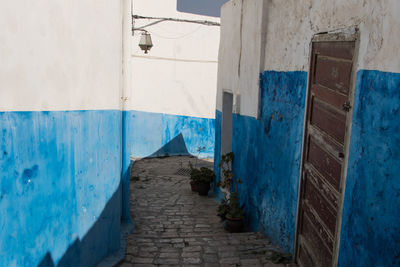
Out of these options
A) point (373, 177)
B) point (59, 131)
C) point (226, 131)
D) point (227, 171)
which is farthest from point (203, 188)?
point (373, 177)

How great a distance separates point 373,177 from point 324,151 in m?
1.08

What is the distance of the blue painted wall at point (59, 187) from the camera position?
3307mm

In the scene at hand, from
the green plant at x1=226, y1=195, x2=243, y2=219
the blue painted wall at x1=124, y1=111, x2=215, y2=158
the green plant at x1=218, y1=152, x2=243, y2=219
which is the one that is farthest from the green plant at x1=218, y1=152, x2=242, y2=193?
the blue painted wall at x1=124, y1=111, x2=215, y2=158

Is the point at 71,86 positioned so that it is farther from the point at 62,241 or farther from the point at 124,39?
the point at 124,39

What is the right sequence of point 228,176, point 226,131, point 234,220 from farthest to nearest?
point 226,131 < point 228,176 < point 234,220

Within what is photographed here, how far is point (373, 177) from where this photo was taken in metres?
2.68

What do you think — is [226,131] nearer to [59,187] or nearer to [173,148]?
[173,148]

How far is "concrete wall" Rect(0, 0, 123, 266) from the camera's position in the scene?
129 inches

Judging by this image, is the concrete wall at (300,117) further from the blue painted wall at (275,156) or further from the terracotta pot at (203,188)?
the terracotta pot at (203,188)

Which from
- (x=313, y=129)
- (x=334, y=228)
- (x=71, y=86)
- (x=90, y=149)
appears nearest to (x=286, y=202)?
(x=313, y=129)

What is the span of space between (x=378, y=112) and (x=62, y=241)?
3.15m

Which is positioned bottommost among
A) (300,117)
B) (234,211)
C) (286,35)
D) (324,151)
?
(234,211)

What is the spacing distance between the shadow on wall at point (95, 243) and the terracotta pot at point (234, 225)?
219cm

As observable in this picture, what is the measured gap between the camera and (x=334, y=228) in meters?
3.44
